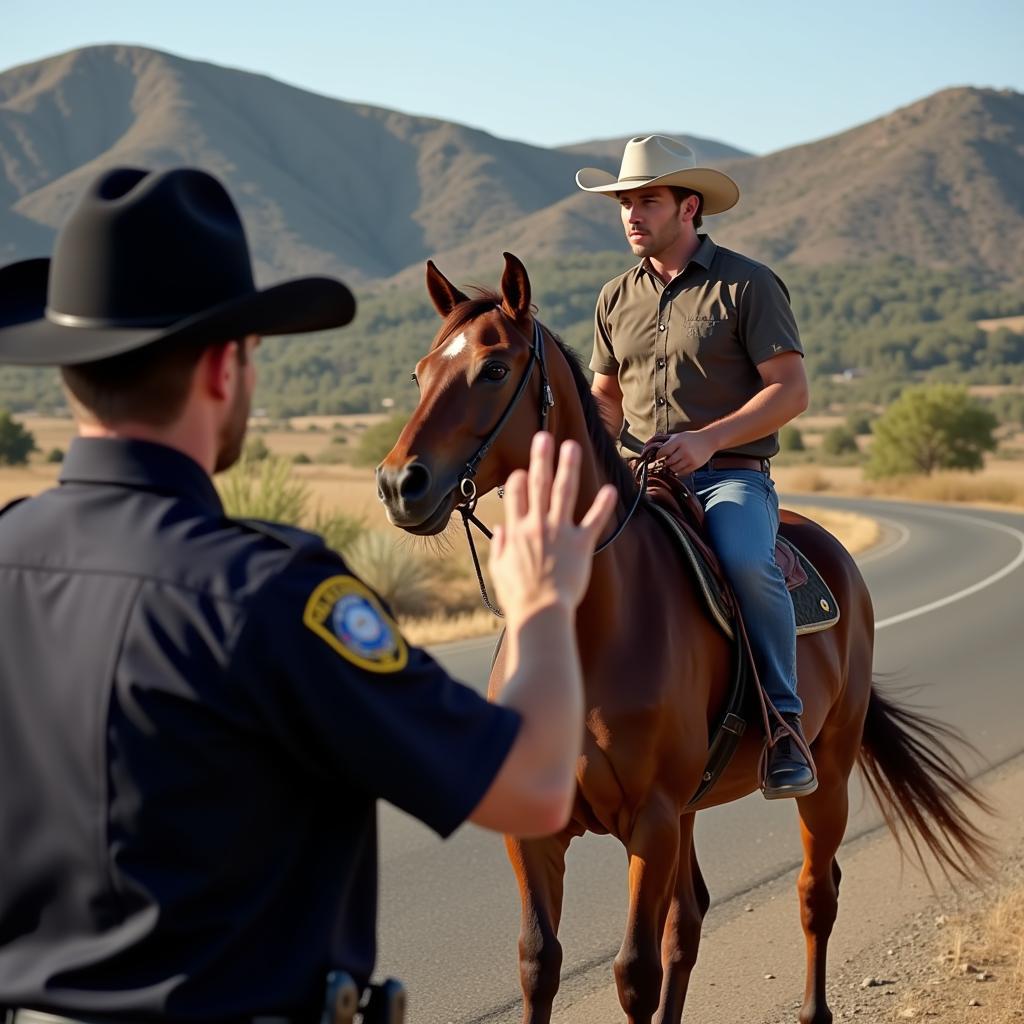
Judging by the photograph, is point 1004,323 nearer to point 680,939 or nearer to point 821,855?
point 821,855

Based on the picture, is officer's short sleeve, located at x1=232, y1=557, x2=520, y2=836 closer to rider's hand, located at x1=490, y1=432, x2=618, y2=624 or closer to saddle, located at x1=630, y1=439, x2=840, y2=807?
rider's hand, located at x1=490, y1=432, x2=618, y2=624

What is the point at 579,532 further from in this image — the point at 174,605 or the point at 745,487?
the point at 745,487

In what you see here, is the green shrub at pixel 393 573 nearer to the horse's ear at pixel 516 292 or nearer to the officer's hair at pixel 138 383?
the horse's ear at pixel 516 292

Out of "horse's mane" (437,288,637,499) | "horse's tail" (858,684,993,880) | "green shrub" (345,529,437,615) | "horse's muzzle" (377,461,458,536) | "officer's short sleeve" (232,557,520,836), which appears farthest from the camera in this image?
"green shrub" (345,529,437,615)

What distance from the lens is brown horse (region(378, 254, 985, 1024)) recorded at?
4250mm

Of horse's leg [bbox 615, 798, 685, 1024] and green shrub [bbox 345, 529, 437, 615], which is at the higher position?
horse's leg [bbox 615, 798, 685, 1024]

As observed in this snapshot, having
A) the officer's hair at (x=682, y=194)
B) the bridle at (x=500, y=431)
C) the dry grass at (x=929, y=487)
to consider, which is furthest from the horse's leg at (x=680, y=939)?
the dry grass at (x=929, y=487)

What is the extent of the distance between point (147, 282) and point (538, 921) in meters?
2.96

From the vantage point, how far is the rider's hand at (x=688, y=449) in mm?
4949

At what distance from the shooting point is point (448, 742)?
1.91 metres

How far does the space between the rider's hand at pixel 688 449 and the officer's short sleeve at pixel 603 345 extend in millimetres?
767

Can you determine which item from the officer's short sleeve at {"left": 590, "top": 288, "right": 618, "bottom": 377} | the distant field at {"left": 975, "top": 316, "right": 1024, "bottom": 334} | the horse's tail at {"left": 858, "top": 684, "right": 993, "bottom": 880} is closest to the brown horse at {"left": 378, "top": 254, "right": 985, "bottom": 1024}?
the officer's short sleeve at {"left": 590, "top": 288, "right": 618, "bottom": 377}

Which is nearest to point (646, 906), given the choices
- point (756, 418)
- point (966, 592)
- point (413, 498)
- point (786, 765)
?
point (786, 765)

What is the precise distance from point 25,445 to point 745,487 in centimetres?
3937
